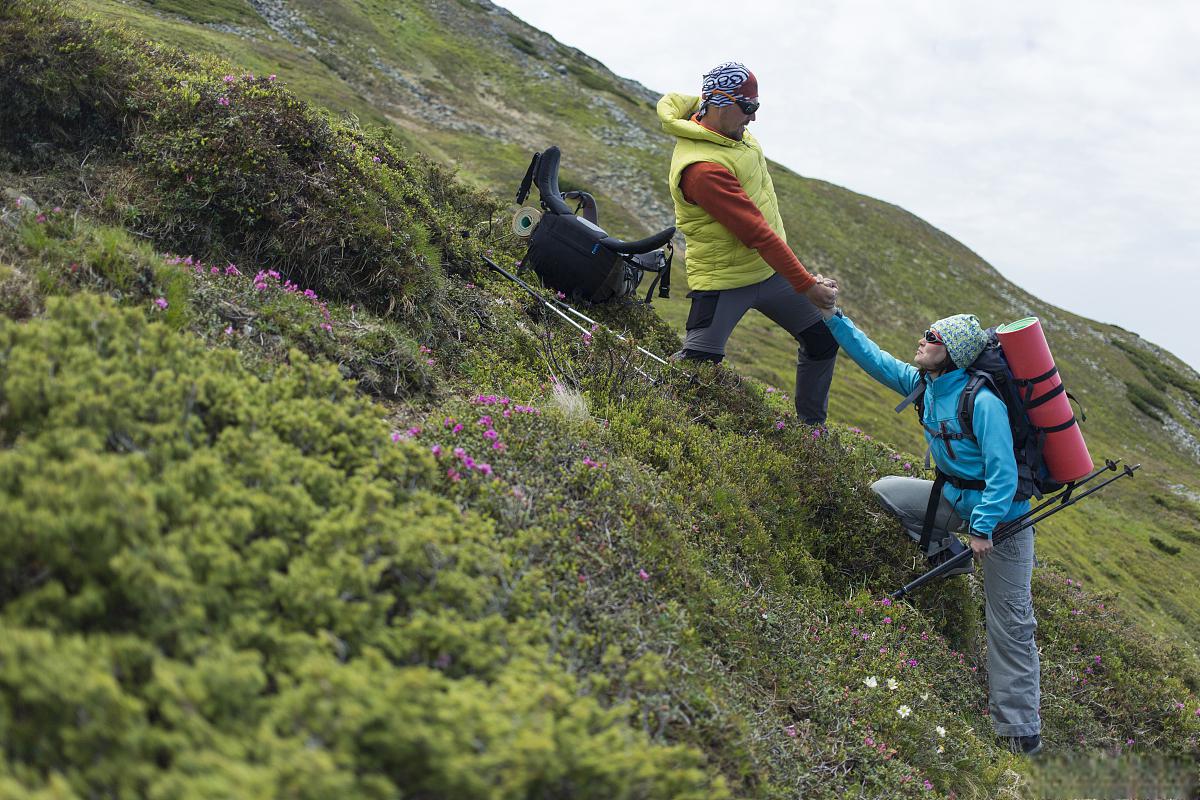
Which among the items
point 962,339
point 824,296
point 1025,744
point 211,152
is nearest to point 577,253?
point 824,296

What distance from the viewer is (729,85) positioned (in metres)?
7.04

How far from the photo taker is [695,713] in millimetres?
3783

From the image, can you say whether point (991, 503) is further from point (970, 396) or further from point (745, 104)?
point (745, 104)

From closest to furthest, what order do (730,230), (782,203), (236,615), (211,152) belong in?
(236,615) < (211,152) < (730,230) < (782,203)

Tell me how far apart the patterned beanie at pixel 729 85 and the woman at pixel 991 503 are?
2.90 meters

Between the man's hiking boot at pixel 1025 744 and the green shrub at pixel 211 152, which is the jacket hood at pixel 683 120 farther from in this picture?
the man's hiking boot at pixel 1025 744

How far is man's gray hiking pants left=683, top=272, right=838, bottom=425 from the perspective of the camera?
7.73 m

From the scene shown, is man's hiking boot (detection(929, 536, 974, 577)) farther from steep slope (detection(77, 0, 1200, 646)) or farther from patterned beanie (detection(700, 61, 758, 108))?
steep slope (detection(77, 0, 1200, 646))

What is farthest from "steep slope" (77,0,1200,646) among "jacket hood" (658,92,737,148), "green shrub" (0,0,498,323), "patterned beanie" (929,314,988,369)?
"patterned beanie" (929,314,988,369)

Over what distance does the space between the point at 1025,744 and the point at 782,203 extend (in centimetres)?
5407

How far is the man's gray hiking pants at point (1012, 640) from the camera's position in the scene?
6.42 metres

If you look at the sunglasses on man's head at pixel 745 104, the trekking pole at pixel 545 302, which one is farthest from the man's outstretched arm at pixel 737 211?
the trekking pole at pixel 545 302

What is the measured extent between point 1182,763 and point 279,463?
9078 mm

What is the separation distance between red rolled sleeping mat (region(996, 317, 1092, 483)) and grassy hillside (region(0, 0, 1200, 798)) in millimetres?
1781
